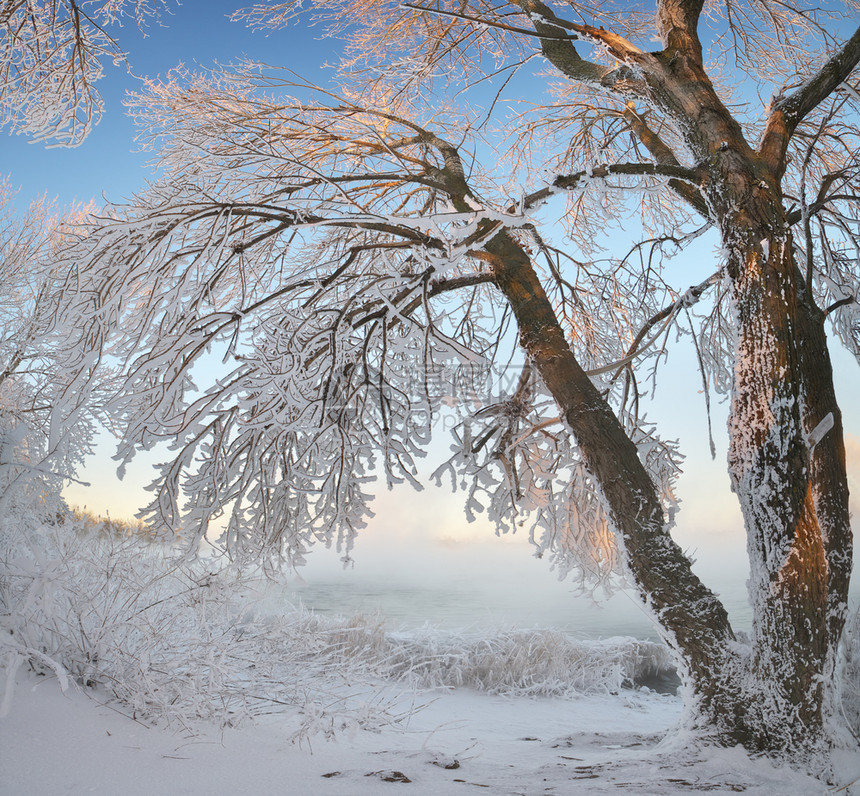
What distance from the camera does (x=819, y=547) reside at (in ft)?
10.2

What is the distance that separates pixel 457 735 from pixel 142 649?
7.80 feet

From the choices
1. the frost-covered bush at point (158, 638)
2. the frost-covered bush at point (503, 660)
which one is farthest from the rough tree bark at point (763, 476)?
the frost-covered bush at point (503, 660)

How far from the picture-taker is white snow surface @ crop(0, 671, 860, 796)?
2.69 metres

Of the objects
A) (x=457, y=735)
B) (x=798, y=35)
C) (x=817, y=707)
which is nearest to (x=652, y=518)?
(x=817, y=707)

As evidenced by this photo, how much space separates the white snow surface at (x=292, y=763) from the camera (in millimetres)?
2693

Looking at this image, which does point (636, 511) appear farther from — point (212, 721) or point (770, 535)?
point (212, 721)

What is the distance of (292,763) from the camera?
3.20 meters

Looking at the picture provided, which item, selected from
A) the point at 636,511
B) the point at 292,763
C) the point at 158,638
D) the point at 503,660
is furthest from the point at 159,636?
the point at 503,660

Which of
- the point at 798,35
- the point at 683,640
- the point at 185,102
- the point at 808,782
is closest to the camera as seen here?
the point at 808,782

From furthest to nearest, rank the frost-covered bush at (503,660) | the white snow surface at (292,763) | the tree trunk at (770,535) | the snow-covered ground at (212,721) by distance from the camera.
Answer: the frost-covered bush at (503,660) → the tree trunk at (770,535) → the snow-covered ground at (212,721) → the white snow surface at (292,763)

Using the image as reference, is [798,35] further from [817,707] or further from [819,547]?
[817,707]

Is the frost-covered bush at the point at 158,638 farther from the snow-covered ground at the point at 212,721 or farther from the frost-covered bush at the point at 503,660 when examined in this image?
the frost-covered bush at the point at 503,660

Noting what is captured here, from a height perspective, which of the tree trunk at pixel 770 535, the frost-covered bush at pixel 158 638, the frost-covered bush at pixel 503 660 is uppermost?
the tree trunk at pixel 770 535

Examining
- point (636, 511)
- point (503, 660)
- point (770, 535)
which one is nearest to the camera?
point (770, 535)
